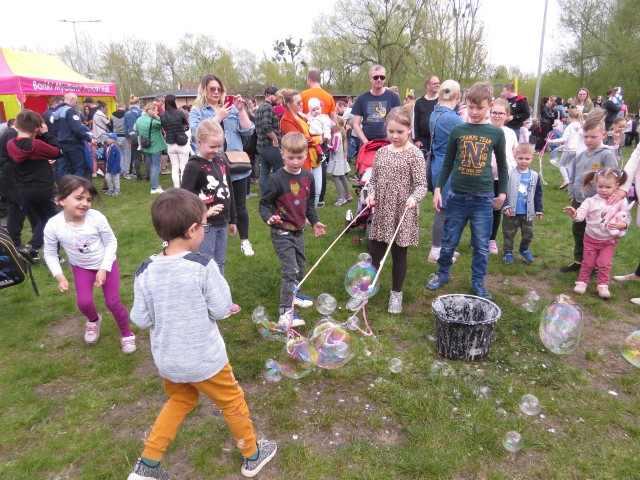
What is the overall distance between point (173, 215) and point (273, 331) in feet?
6.86

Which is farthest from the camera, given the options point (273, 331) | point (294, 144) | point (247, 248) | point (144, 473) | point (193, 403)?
point (247, 248)

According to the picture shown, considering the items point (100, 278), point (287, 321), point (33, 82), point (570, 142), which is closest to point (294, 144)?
point (287, 321)

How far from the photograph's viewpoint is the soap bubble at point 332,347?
131 inches

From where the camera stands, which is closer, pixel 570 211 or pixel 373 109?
pixel 570 211

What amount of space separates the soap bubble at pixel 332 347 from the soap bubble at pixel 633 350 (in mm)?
2195

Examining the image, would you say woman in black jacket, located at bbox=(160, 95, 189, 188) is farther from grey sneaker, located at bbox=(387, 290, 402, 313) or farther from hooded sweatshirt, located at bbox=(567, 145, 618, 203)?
hooded sweatshirt, located at bbox=(567, 145, 618, 203)

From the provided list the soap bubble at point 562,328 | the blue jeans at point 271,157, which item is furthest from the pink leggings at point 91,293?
the blue jeans at point 271,157

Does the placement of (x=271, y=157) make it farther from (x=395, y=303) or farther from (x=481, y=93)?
(x=481, y=93)

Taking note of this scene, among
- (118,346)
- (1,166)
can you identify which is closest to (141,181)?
(1,166)

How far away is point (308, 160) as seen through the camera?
22.4ft

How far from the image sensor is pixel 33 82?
12.2 meters

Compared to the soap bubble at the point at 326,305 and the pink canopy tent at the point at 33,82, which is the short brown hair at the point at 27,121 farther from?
the pink canopy tent at the point at 33,82

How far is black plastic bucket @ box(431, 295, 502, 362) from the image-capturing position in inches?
136

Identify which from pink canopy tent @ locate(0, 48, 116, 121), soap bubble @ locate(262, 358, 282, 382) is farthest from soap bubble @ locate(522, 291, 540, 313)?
pink canopy tent @ locate(0, 48, 116, 121)
